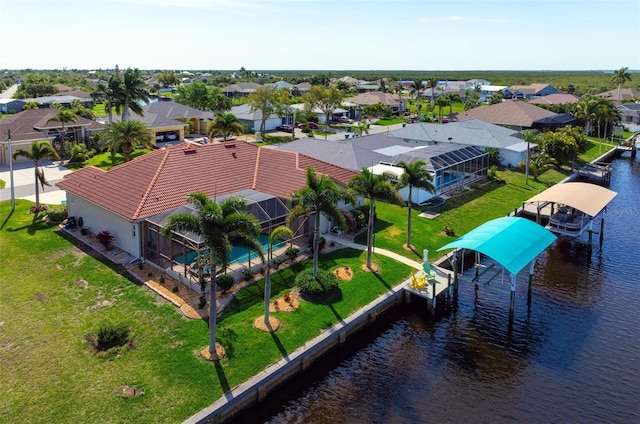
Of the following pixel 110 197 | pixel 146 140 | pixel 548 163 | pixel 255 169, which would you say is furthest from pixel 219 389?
pixel 548 163

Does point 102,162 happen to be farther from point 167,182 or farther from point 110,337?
point 110,337

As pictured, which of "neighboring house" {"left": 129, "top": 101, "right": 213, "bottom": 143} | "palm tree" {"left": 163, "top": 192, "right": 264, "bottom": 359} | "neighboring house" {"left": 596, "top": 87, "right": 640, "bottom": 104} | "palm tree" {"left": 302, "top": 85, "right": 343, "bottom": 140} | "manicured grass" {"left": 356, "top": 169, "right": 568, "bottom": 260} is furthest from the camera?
"neighboring house" {"left": 596, "top": 87, "right": 640, "bottom": 104}

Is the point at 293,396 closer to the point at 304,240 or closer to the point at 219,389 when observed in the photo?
the point at 219,389

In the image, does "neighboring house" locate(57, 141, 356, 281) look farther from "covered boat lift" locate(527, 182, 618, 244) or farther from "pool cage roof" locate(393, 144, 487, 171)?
"covered boat lift" locate(527, 182, 618, 244)

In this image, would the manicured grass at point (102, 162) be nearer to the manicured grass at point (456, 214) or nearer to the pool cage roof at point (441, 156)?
the manicured grass at point (456, 214)

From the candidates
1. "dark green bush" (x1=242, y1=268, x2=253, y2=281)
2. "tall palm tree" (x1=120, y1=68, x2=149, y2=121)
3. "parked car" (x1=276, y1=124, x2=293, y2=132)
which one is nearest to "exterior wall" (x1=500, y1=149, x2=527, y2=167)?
"parked car" (x1=276, y1=124, x2=293, y2=132)
